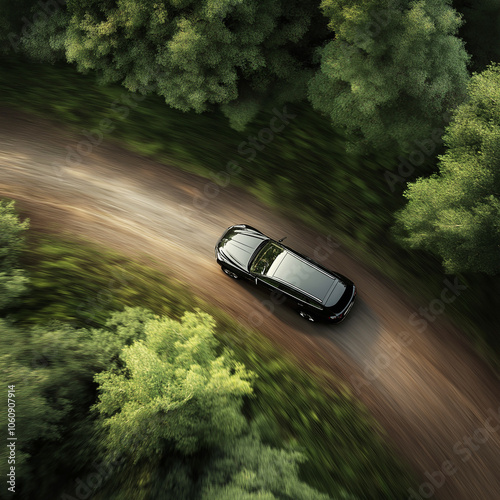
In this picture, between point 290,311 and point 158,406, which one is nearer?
point 158,406

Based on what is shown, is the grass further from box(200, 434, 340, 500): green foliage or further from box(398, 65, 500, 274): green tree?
box(398, 65, 500, 274): green tree

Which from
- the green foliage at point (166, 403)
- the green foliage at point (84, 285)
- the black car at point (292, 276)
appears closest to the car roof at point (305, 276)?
the black car at point (292, 276)

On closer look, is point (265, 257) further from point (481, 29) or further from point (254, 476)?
point (481, 29)

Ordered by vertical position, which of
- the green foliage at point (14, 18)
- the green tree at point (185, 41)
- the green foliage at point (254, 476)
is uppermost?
the green tree at point (185, 41)

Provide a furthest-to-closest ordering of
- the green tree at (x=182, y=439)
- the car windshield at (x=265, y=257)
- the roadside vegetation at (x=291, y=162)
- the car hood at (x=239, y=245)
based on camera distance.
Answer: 1. the roadside vegetation at (x=291, y=162)
2. the car hood at (x=239, y=245)
3. the car windshield at (x=265, y=257)
4. the green tree at (x=182, y=439)

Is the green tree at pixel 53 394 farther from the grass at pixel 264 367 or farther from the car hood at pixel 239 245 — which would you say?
the car hood at pixel 239 245

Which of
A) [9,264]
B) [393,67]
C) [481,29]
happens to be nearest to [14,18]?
[9,264]
